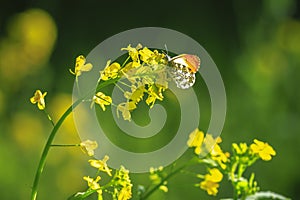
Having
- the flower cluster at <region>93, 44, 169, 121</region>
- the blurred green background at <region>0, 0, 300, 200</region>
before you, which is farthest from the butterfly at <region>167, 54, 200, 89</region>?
the blurred green background at <region>0, 0, 300, 200</region>

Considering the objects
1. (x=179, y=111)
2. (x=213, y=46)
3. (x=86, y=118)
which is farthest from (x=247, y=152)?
(x=213, y=46)

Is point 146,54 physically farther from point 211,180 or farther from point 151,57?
point 211,180

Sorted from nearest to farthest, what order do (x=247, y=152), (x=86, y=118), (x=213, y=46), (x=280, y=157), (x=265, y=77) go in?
1. (x=247, y=152)
2. (x=86, y=118)
3. (x=280, y=157)
4. (x=265, y=77)
5. (x=213, y=46)

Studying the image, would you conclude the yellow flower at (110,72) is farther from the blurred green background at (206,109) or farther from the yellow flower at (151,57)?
the blurred green background at (206,109)

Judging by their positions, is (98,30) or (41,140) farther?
Result: (98,30)

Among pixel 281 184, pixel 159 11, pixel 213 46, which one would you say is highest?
pixel 159 11

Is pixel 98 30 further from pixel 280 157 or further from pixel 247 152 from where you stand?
pixel 247 152
